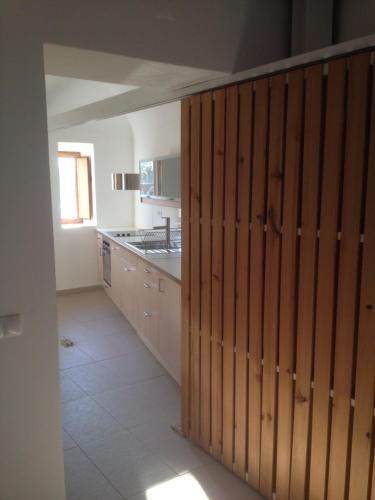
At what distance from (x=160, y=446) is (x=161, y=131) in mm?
3838

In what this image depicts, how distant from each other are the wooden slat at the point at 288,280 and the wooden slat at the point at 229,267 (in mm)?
369

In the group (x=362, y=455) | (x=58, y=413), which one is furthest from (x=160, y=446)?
(x=362, y=455)

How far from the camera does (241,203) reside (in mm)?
2225

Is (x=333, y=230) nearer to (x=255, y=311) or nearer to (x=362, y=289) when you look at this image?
(x=362, y=289)

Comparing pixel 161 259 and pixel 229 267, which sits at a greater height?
pixel 229 267

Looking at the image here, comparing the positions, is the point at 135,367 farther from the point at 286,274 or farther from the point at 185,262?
the point at 286,274

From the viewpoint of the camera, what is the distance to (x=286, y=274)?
78.5 inches

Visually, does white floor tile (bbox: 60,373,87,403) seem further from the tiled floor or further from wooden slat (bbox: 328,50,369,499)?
wooden slat (bbox: 328,50,369,499)

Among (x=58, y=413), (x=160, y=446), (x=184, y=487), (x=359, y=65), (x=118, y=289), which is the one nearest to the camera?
(x=359, y=65)

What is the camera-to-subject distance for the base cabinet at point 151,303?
351cm

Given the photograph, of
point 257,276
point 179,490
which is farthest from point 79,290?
point 257,276

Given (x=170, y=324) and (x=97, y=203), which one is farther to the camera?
(x=97, y=203)

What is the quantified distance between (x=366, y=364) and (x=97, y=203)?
5220 millimetres

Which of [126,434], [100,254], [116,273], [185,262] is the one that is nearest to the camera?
[185,262]
